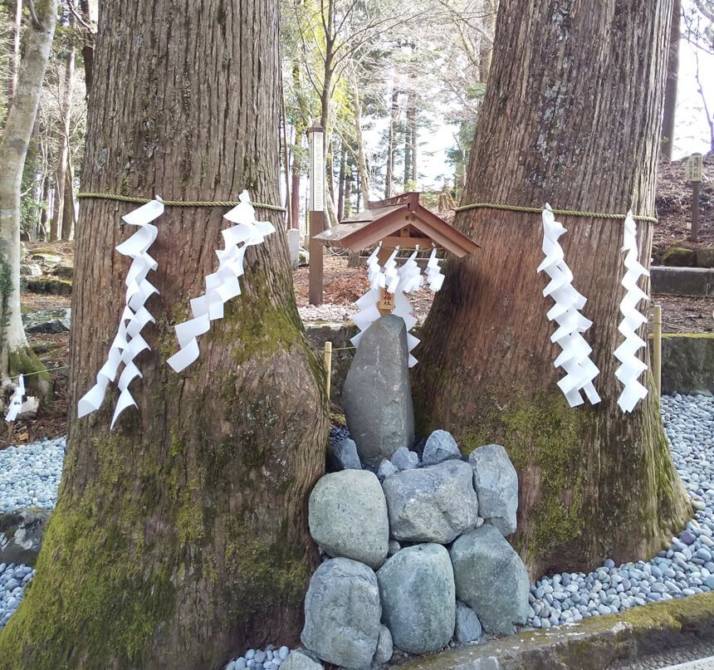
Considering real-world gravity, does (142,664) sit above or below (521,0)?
below

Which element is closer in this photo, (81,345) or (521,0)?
(81,345)

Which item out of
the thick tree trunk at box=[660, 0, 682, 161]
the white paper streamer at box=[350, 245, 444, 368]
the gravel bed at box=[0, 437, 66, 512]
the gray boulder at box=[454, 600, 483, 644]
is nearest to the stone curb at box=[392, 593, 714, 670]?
the gray boulder at box=[454, 600, 483, 644]

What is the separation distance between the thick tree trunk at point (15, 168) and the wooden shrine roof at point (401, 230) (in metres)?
3.29

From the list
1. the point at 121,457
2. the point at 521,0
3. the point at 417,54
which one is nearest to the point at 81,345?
the point at 121,457

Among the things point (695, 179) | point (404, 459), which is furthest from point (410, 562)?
point (695, 179)

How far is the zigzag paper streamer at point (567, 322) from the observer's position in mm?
1913

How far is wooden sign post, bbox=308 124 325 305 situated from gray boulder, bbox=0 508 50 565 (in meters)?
3.73

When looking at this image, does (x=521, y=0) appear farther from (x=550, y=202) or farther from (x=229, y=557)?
(x=229, y=557)

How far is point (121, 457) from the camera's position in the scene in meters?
1.67

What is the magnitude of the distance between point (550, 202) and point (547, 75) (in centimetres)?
46

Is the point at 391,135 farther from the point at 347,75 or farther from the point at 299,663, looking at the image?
the point at 299,663

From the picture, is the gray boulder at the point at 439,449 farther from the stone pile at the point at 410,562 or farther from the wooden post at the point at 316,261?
the wooden post at the point at 316,261

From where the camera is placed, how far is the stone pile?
5.05 ft

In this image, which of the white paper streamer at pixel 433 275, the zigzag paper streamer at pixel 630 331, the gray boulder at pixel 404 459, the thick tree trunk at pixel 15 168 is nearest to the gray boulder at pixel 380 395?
the gray boulder at pixel 404 459
